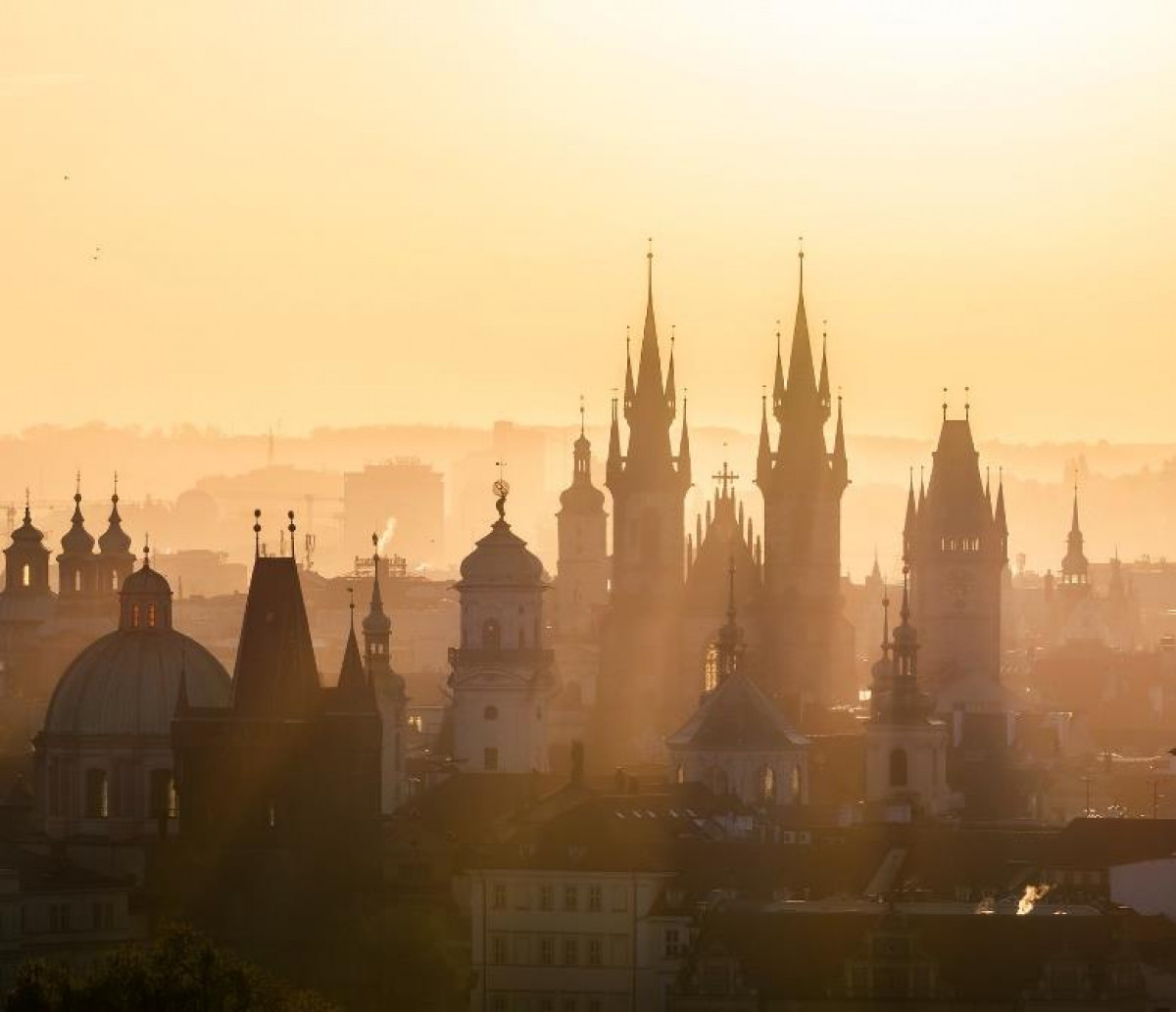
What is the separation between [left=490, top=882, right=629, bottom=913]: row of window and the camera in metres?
145

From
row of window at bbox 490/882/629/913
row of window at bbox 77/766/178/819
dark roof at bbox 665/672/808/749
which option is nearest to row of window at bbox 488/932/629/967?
row of window at bbox 490/882/629/913

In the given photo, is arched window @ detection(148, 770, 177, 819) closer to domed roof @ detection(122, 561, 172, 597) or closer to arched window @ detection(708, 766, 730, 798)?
domed roof @ detection(122, 561, 172, 597)

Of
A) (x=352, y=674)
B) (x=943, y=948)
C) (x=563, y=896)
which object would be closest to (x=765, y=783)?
(x=563, y=896)

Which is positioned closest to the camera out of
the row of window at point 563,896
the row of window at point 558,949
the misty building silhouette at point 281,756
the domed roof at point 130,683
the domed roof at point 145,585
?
the misty building silhouette at point 281,756

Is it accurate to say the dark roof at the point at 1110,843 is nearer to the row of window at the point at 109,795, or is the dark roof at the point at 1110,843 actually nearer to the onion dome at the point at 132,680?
the onion dome at the point at 132,680

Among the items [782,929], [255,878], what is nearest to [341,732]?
[255,878]

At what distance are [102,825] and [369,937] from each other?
2829 cm

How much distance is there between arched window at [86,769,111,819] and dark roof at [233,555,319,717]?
21138 millimetres

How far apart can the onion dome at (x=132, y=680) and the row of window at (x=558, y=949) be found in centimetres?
1975

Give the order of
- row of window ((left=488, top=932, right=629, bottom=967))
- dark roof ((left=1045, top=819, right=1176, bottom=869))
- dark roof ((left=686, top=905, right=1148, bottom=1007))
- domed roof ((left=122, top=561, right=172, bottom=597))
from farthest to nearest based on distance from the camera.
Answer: domed roof ((left=122, top=561, right=172, bottom=597)) < dark roof ((left=1045, top=819, right=1176, bottom=869)) < row of window ((left=488, top=932, right=629, bottom=967)) < dark roof ((left=686, top=905, right=1148, bottom=1007))

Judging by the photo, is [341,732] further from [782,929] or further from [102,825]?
[102,825]

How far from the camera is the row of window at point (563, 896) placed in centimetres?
14475

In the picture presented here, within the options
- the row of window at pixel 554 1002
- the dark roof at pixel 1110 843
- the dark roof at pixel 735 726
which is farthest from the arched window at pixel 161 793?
the dark roof at pixel 735 726

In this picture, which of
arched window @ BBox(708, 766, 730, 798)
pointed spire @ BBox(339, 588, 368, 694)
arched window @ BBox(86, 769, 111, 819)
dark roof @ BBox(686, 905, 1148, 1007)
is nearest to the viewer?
dark roof @ BBox(686, 905, 1148, 1007)
